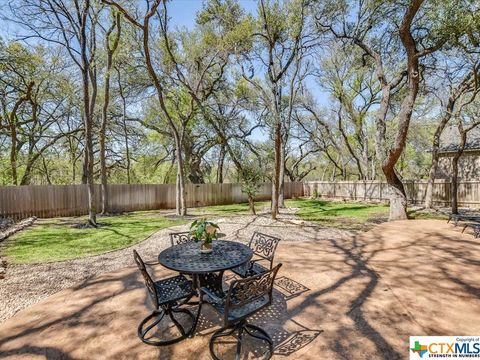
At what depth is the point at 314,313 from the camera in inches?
119

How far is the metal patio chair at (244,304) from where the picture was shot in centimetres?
222

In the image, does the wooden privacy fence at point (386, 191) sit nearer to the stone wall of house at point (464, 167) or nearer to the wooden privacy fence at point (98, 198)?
the stone wall of house at point (464, 167)

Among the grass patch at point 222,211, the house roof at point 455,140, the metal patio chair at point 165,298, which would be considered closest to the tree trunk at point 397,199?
the grass patch at point 222,211

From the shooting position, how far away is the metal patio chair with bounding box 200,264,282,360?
2.22 m

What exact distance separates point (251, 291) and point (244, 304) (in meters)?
0.13

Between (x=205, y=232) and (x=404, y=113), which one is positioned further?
(x=404, y=113)

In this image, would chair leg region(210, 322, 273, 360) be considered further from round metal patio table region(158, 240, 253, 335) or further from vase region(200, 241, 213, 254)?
vase region(200, 241, 213, 254)

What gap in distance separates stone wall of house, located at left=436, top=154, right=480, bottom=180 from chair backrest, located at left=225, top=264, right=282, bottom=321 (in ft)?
47.0

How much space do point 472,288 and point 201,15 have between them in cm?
1115

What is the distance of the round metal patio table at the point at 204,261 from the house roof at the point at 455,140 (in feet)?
48.4

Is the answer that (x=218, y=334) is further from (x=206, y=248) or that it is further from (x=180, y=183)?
(x=180, y=183)

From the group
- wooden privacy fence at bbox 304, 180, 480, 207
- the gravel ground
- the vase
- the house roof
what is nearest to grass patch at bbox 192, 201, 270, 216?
the gravel ground

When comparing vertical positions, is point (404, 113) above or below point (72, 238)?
above

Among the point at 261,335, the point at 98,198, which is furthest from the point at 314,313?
the point at 98,198
